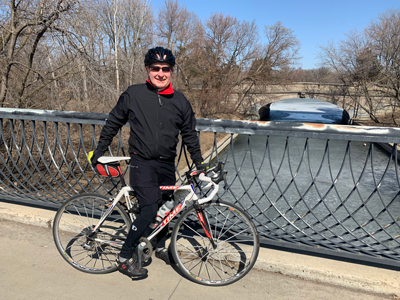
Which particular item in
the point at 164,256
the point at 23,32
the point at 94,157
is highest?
the point at 23,32

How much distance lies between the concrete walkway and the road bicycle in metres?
0.09

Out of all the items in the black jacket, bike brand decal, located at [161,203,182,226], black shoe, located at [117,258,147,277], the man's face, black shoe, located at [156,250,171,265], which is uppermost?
the man's face

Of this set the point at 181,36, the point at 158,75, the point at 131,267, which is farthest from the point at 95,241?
the point at 181,36

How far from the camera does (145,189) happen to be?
2.04 metres

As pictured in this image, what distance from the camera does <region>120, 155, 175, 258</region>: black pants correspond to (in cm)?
204

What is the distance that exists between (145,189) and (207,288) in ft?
3.01

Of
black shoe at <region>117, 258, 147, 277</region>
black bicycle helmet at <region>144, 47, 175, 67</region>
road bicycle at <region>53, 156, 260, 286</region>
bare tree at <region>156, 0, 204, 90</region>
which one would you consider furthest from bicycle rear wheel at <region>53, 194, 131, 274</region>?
bare tree at <region>156, 0, 204, 90</region>

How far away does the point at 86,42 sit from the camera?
647 centimetres

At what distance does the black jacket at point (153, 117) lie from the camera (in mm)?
2049

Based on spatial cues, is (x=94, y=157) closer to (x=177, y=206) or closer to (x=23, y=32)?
(x=177, y=206)

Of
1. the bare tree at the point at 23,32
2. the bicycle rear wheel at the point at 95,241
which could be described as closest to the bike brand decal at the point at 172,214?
the bicycle rear wheel at the point at 95,241

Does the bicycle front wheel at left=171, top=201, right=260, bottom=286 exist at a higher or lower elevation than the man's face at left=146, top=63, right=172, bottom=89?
lower

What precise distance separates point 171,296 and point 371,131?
188cm

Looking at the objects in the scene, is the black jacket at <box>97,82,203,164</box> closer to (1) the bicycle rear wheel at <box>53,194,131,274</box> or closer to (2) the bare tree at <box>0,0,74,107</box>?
(1) the bicycle rear wheel at <box>53,194,131,274</box>
